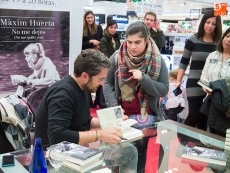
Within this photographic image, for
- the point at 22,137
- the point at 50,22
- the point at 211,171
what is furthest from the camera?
the point at 50,22

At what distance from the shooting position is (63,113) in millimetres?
1722

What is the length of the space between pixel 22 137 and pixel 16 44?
3.27 ft

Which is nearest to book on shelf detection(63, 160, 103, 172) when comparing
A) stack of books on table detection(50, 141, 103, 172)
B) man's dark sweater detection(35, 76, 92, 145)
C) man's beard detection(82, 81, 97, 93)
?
stack of books on table detection(50, 141, 103, 172)

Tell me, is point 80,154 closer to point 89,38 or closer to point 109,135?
point 109,135

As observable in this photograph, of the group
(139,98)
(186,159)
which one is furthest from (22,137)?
(186,159)

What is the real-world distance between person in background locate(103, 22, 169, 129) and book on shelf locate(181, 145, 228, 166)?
19.8 inches

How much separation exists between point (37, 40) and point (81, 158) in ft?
5.48

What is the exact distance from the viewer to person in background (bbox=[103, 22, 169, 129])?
2359mm

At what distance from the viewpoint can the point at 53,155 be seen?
158cm

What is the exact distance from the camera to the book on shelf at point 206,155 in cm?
183

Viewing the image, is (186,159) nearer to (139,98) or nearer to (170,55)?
(139,98)

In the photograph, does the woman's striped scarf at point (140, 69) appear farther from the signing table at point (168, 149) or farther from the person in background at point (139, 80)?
the signing table at point (168, 149)

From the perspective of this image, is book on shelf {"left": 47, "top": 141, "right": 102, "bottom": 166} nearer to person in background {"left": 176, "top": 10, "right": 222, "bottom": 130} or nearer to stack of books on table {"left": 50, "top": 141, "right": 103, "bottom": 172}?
stack of books on table {"left": 50, "top": 141, "right": 103, "bottom": 172}

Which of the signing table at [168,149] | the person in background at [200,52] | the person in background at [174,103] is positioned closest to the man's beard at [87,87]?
the signing table at [168,149]
